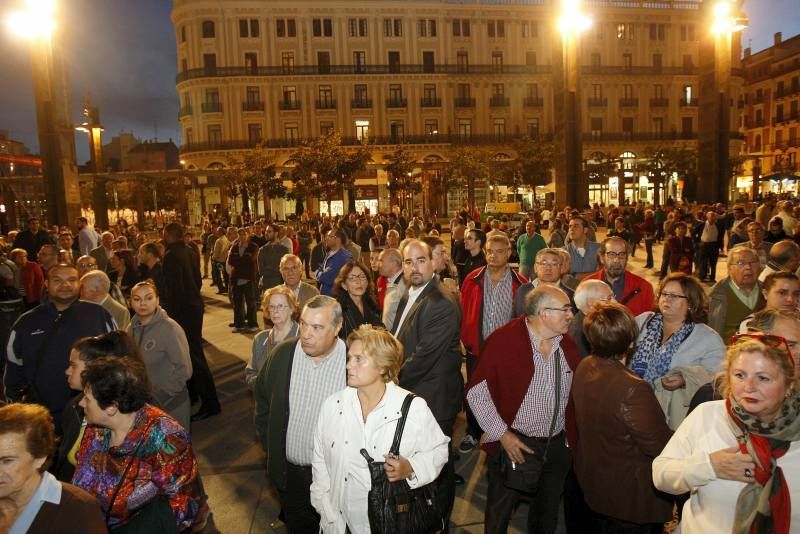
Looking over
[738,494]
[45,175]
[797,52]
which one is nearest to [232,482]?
[738,494]

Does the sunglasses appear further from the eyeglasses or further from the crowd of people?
the eyeglasses

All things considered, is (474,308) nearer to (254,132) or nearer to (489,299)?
(489,299)

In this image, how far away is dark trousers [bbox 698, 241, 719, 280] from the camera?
13.7m

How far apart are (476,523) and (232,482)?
6.71 feet

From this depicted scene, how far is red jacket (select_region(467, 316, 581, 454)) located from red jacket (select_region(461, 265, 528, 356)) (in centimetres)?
182

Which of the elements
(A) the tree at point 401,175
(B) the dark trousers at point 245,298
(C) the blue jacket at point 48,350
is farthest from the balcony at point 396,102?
(C) the blue jacket at point 48,350

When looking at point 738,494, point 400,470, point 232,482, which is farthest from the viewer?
point 232,482

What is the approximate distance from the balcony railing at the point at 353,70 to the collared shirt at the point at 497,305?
144 feet

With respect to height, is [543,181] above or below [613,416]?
above

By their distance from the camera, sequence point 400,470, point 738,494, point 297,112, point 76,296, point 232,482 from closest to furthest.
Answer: point 738,494
point 400,470
point 76,296
point 232,482
point 297,112

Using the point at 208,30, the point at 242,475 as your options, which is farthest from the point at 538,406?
the point at 208,30

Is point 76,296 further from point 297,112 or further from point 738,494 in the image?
point 297,112

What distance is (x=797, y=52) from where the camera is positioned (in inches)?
2307

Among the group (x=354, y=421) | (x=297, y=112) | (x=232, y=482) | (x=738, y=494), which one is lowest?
(x=232, y=482)
